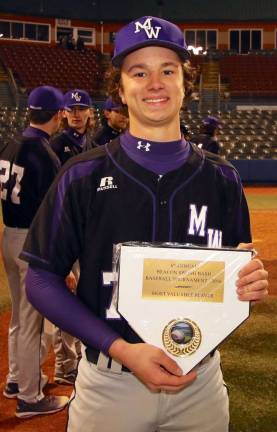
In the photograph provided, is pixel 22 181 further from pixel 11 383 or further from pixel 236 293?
pixel 236 293

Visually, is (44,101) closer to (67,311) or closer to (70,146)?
(70,146)

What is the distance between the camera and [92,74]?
103ft

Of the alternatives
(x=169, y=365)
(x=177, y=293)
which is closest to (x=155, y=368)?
(x=169, y=365)

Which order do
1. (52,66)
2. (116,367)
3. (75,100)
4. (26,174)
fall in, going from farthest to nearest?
1. (52,66)
2. (75,100)
3. (26,174)
4. (116,367)

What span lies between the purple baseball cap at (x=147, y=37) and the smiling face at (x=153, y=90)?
1.2 inches

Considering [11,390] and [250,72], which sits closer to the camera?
[11,390]

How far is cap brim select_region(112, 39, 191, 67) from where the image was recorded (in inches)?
77.6

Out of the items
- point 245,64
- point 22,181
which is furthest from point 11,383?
point 245,64

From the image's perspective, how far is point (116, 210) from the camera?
6.44 feet

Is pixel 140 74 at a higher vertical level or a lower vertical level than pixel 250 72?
lower

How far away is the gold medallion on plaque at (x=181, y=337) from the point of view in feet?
5.72

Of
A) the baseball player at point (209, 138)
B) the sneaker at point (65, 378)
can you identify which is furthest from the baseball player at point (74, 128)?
the baseball player at point (209, 138)


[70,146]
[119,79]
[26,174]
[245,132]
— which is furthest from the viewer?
[245,132]

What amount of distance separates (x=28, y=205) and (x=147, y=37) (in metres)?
2.52
